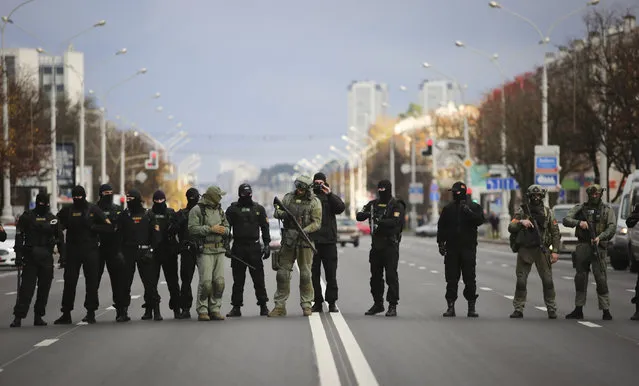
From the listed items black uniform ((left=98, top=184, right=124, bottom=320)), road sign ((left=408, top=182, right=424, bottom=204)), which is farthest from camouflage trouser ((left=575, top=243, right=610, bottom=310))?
road sign ((left=408, top=182, right=424, bottom=204))

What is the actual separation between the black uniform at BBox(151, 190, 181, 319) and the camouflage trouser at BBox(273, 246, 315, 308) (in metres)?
1.37

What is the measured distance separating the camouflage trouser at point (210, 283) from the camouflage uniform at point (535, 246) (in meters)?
3.84

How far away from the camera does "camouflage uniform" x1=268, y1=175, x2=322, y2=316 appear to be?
1795 cm

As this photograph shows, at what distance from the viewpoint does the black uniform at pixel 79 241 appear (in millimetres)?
17359

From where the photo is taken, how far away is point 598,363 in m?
12.5

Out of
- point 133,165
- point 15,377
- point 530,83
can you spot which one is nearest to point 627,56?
point 530,83

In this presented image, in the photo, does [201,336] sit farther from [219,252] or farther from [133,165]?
[133,165]

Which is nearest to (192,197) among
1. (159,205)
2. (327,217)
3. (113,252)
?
(159,205)

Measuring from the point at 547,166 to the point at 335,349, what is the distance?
39532 mm

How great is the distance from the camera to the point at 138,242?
701 inches

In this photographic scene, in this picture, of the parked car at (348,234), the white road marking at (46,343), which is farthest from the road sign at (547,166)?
the white road marking at (46,343)

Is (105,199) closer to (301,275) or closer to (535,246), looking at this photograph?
(301,275)

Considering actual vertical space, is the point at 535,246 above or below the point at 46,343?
above

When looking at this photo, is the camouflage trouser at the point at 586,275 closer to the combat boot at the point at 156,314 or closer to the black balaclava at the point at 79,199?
the combat boot at the point at 156,314
